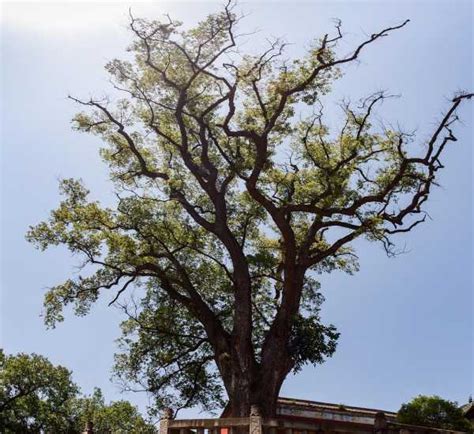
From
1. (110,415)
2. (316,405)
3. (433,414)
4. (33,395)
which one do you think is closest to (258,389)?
(433,414)

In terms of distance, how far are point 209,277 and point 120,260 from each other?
141 inches

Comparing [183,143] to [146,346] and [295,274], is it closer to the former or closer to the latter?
[295,274]

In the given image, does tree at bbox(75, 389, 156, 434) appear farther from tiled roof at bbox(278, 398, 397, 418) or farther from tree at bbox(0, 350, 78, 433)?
tiled roof at bbox(278, 398, 397, 418)

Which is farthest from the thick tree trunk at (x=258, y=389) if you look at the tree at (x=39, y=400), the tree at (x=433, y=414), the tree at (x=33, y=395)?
the tree at (x=33, y=395)

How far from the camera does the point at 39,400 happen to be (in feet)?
→ 138

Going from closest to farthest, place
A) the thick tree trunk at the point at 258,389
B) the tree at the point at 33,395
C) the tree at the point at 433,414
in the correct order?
the thick tree trunk at the point at 258,389 < the tree at the point at 433,414 < the tree at the point at 33,395

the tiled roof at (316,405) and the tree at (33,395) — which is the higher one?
the tree at (33,395)

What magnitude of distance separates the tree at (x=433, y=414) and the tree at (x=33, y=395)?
3221 cm

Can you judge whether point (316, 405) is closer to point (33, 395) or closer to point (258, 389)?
point (258, 389)

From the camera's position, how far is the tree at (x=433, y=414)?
54.9ft

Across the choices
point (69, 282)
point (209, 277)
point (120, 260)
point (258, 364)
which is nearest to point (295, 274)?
point (258, 364)

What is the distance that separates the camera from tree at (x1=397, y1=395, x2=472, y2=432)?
16.7 m

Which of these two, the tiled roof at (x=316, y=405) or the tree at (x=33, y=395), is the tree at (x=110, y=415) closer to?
the tree at (x=33, y=395)

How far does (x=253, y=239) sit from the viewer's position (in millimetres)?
22156
